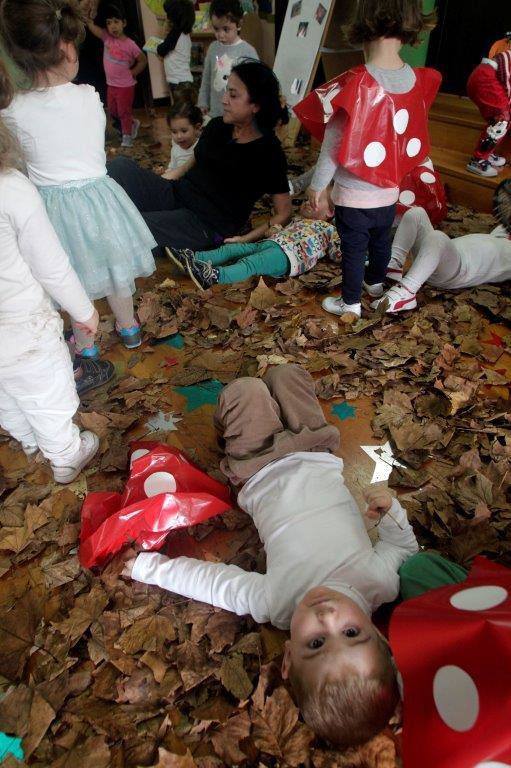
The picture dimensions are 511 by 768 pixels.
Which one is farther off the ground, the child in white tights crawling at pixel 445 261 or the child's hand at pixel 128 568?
the child in white tights crawling at pixel 445 261

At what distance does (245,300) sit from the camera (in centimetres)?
286

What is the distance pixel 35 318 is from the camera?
1.46 m

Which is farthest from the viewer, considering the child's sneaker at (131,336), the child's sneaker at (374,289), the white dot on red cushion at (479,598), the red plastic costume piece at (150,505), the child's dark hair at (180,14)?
the child's dark hair at (180,14)

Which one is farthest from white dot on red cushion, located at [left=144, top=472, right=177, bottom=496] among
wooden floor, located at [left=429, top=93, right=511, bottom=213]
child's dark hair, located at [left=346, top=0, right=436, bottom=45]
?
wooden floor, located at [left=429, top=93, right=511, bottom=213]

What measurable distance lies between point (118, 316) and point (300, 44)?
13.7 feet

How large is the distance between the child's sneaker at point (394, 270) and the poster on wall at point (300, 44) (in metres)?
2.86

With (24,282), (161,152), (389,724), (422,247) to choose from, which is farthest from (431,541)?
(161,152)

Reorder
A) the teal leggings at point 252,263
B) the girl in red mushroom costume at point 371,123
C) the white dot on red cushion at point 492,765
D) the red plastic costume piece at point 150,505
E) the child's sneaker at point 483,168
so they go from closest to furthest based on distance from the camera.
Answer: the white dot on red cushion at point 492,765
the red plastic costume piece at point 150,505
the girl in red mushroom costume at point 371,123
the teal leggings at point 252,263
the child's sneaker at point 483,168

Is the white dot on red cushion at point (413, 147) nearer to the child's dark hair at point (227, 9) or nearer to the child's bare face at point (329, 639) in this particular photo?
the child's bare face at point (329, 639)

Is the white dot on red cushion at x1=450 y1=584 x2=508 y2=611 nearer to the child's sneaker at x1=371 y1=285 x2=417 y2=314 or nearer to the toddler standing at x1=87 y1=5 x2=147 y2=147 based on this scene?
the child's sneaker at x1=371 y1=285 x2=417 y2=314

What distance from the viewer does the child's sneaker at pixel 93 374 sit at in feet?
7.24

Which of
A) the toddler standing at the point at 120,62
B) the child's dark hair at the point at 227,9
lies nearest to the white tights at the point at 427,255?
the child's dark hair at the point at 227,9

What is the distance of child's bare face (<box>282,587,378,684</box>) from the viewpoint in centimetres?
104

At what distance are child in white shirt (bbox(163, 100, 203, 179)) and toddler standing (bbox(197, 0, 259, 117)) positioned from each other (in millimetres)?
614
